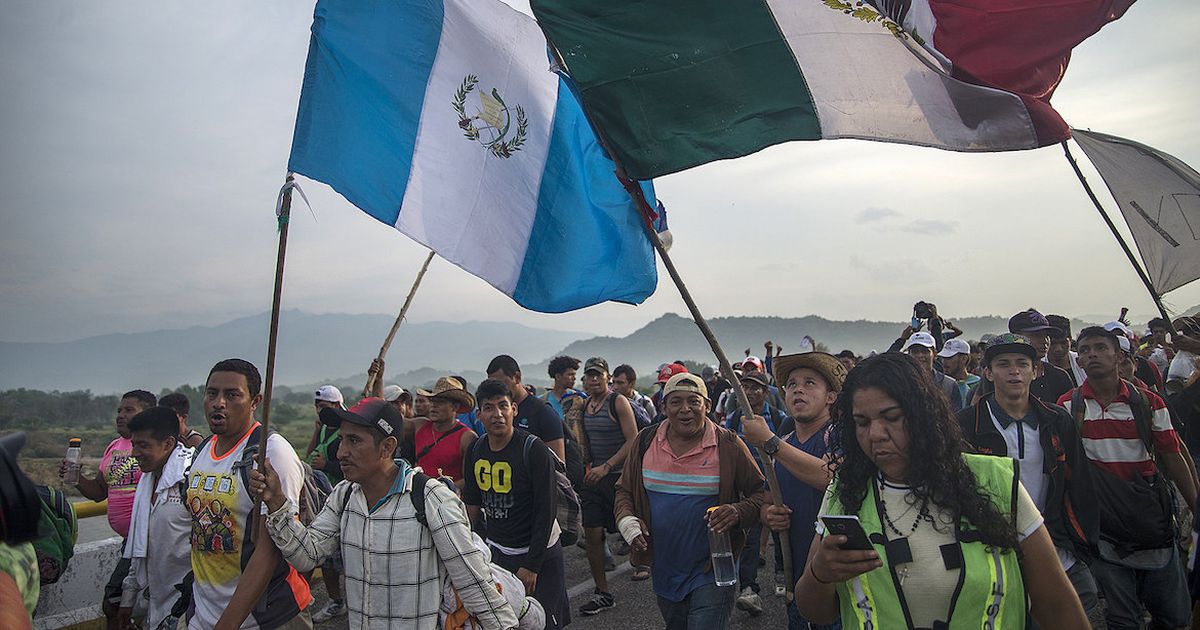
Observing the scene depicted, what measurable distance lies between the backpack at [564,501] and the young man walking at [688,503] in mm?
691

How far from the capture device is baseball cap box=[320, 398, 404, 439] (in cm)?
355

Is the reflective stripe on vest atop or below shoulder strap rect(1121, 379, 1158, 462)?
below

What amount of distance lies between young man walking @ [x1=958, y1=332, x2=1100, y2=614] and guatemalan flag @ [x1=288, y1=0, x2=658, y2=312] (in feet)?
6.93

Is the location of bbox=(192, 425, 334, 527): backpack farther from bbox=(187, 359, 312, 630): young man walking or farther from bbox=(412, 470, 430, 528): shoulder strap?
bbox=(412, 470, 430, 528): shoulder strap

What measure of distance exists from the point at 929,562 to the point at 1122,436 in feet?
10.8

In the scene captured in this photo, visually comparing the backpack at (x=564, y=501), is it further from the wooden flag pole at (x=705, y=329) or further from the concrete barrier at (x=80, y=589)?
the concrete barrier at (x=80, y=589)

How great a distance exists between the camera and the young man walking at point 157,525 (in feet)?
13.2

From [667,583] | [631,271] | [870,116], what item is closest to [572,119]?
[631,271]

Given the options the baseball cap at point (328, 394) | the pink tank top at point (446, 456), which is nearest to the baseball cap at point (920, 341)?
the pink tank top at point (446, 456)

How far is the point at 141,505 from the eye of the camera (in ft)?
14.3

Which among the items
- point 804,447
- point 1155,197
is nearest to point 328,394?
point 804,447

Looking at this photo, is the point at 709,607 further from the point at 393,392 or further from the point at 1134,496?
the point at 393,392

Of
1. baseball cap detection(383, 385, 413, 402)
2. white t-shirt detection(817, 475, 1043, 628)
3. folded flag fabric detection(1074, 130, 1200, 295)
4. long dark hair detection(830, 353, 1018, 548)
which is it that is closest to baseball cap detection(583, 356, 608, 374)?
baseball cap detection(383, 385, 413, 402)

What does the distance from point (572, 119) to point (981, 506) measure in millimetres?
3178
